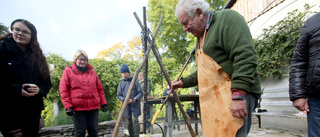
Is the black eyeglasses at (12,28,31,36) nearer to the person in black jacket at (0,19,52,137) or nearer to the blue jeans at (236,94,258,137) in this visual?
the person in black jacket at (0,19,52,137)

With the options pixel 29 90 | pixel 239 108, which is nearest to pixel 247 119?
pixel 239 108

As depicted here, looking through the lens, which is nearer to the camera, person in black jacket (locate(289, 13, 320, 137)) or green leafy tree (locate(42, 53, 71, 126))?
person in black jacket (locate(289, 13, 320, 137))

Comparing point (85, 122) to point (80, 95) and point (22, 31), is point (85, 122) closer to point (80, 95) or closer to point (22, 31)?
point (80, 95)

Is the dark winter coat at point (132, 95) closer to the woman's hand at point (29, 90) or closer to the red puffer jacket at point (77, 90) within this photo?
the red puffer jacket at point (77, 90)

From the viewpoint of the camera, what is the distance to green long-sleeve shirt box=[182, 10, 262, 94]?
3.97 feet

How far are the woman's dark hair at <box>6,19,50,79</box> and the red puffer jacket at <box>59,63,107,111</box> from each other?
2.43 feet

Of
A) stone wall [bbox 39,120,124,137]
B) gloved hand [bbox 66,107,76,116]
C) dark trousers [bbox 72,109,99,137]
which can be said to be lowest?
stone wall [bbox 39,120,124,137]

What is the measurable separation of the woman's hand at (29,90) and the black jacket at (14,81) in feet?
0.12

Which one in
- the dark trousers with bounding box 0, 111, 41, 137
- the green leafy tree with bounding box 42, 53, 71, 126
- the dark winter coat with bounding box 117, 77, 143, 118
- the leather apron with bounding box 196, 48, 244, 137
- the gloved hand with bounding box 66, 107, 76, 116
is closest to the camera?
the leather apron with bounding box 196, 48, 244, 137

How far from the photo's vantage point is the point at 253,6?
19.1 feet

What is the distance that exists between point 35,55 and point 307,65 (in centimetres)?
269

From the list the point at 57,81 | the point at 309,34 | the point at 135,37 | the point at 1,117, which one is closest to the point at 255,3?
the point at 309,34

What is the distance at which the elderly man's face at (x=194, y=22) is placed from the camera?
1.56 metres

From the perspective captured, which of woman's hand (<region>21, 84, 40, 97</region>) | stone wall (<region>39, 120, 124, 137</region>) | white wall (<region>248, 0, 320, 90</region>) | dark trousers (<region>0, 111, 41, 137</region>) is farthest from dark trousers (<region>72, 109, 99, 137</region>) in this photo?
white wall (<region>248, 0, 320, 90</region>)
